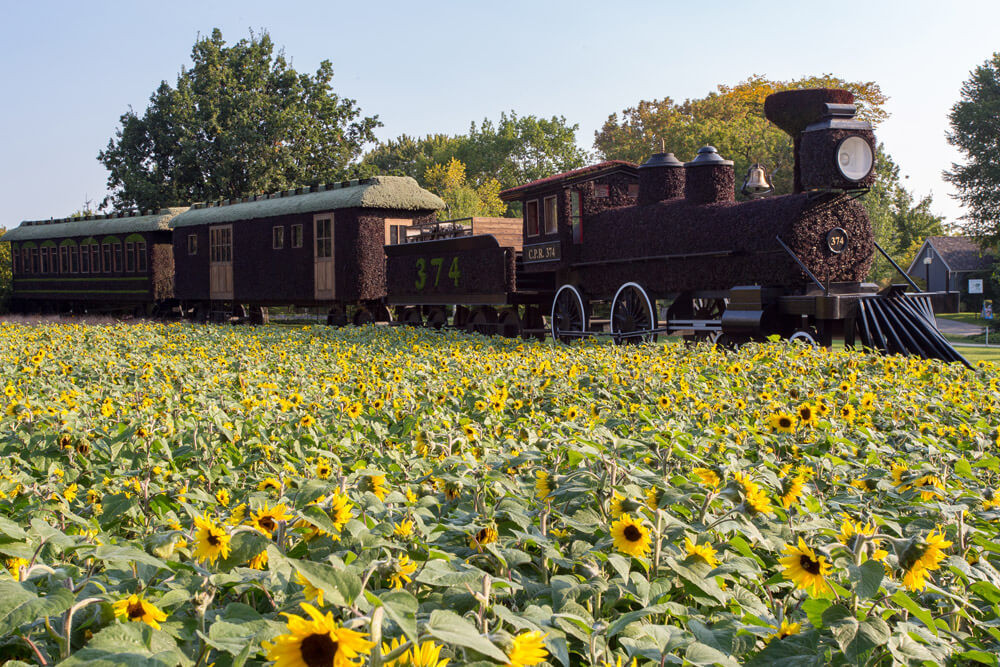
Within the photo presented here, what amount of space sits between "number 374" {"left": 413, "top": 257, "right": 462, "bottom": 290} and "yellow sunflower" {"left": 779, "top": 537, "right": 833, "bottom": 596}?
16.7 m

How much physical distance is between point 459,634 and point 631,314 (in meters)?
14.4

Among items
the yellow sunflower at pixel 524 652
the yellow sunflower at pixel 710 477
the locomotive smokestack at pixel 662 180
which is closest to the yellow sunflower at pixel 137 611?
the yellow sunflower at pixel 524 652

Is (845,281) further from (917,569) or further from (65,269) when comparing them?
(65,269)

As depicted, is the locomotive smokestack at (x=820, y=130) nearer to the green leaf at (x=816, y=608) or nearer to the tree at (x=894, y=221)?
the green leaf at (x=816, y=608)

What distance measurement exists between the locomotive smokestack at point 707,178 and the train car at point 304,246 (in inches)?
376

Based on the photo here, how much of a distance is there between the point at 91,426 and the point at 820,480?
12.9ft

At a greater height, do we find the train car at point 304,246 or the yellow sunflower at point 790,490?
the train car at point 304,246

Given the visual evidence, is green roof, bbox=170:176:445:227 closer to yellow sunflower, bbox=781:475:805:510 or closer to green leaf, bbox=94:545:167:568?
yellow sunflower, bbox=781:475:805:510

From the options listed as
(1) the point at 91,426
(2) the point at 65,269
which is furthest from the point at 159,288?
(1) the point at 91,426

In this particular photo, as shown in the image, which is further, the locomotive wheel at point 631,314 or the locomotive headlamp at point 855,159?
the locomotive wheel at point 631,314

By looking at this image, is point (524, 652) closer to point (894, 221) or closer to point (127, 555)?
point (127, 555)

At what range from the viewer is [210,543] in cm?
188

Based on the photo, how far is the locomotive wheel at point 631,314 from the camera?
14727 mm

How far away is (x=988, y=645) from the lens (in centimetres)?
208
